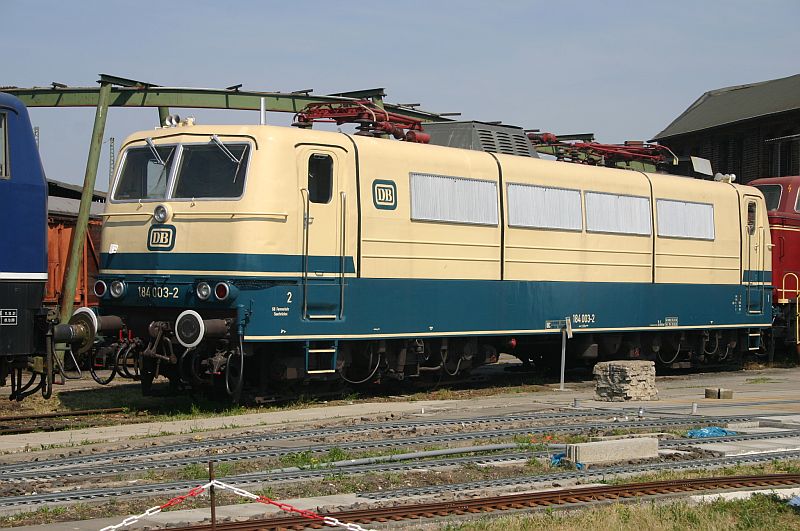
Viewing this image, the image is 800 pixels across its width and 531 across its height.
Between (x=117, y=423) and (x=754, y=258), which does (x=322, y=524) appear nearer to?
(x=117, y=423)

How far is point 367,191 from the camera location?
1670cm

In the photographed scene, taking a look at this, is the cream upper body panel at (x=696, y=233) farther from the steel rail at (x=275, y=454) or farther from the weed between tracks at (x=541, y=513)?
the weed between tracks at (x=541, y=513)

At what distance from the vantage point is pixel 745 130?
48.2 meters

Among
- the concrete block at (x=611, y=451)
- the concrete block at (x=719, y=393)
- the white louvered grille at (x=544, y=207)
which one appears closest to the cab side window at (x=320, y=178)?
the white louvered grille at (x=544, y=207)

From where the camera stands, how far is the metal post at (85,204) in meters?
20.7

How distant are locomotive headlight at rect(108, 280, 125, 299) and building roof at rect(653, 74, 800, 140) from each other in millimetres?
34724

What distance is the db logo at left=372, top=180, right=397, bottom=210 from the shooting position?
16.8 m

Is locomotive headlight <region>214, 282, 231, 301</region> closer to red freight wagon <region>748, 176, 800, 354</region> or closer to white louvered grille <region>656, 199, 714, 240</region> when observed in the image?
white louvered grille <region>656, 199, 714, 240</region>

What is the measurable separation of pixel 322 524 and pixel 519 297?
36.9ft

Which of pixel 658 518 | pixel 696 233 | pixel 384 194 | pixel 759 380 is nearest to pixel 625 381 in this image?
pixel 384 194

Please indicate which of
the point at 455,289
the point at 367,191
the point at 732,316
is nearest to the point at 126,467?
the point at 367,191

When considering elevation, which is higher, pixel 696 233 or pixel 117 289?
pixel 696 233

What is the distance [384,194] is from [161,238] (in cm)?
339

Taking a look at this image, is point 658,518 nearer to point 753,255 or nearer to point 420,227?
point 420,227
